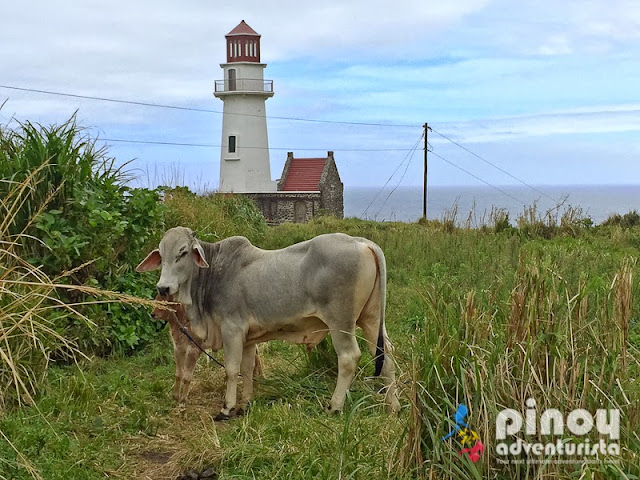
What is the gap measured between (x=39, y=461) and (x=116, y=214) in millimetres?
3468

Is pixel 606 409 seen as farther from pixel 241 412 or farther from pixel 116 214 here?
pixel 116 214

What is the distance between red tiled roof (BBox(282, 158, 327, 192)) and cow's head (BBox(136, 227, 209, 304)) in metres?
34.6

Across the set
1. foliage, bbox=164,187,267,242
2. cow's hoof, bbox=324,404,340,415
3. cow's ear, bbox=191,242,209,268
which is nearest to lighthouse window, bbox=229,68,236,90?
foliage, bbox=164,187,267,242

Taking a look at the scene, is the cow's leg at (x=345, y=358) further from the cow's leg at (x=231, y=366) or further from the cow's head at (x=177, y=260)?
the cow's head at (x=177, y=260)

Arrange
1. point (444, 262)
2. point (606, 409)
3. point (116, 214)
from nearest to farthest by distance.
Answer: point (606, 409) < point (116, 214) < point (444, 262)

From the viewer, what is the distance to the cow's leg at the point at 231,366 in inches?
271

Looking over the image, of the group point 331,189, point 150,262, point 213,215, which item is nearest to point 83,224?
point 150,262

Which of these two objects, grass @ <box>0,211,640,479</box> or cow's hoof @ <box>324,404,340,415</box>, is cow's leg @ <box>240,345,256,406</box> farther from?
cow's hoof @ <box>324,404,340,415</box>

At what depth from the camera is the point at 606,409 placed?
453cm

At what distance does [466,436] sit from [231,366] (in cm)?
282

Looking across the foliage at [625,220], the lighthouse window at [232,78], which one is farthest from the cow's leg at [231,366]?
the lighthouse window at [232,78]

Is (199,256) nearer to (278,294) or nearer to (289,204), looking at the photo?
(278,294)

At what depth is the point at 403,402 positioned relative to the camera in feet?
17.9

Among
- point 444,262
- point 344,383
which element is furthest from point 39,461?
point 444,262
